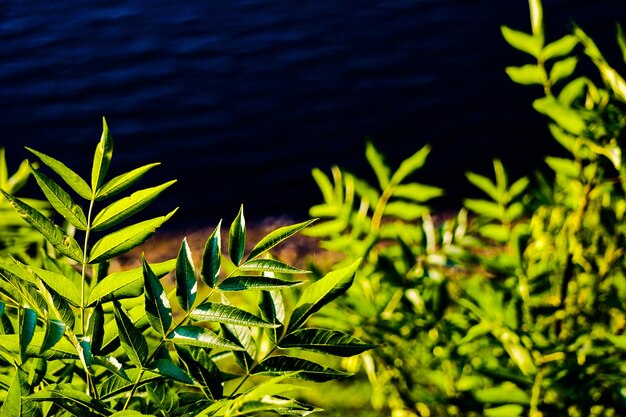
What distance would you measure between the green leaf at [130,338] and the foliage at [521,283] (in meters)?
0.67

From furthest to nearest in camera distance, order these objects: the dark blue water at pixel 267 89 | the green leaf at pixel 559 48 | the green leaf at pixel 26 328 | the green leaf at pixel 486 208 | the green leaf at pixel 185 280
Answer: the dark blue water at pixel 267 89 → the green leaf at pixel 486 208 → the green leaf at pixel 559 48 → the green leaf at pixel 185 280 → the green leaf at pixel 26 328

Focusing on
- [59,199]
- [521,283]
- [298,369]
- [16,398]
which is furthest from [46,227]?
[521,283]

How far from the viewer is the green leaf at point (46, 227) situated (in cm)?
61

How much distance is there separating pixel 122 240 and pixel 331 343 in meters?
0.21

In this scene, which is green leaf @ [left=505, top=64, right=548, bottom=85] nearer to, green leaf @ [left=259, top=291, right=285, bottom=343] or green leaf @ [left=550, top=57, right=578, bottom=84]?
green leaf @ [left=550, top=57, right=578, bottom=84]

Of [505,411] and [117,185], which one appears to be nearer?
[117,185]

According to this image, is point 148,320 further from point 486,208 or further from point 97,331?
point 486,208

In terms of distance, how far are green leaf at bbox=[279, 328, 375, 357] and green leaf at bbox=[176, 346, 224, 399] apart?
7 cm

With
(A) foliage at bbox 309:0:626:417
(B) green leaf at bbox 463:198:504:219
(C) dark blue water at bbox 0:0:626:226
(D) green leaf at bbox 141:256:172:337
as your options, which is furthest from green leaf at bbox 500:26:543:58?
(C) dark blue water at bbox 0:0:626:226

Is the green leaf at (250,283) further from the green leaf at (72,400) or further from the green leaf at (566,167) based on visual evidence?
the green leaf at (566,167)

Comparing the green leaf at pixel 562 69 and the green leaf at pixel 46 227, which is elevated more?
the green leaf at pixel 46 227

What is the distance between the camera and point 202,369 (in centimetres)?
67

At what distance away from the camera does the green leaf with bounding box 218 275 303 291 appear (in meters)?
0.63

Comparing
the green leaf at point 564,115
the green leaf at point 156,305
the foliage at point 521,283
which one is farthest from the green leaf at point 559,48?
the green leaf at point 156,305
